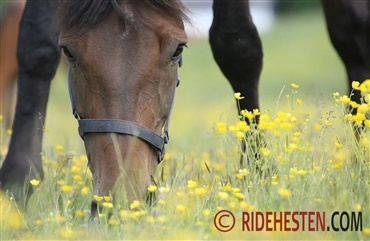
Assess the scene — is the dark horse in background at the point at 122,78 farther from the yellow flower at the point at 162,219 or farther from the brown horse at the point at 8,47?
the brown horse at the point at 8,47

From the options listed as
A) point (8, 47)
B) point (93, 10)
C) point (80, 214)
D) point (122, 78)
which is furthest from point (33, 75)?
point (8, 47)

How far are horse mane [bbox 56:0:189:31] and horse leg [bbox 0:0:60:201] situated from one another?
120 cm

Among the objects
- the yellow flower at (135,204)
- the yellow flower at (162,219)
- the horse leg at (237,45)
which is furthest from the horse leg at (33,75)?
the yellow flower at (162,219)

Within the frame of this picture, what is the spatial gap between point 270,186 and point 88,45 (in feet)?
3.51

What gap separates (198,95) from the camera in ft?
57.5

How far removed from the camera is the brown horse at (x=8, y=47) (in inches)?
440

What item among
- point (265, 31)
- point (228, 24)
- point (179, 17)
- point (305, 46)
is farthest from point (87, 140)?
point (265, 31)

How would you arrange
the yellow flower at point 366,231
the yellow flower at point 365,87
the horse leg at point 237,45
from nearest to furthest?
the yellow flower at point 366,231 → the yellow flower at point 365,87 → the horse leg at point 237,45

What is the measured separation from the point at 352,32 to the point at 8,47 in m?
6.66

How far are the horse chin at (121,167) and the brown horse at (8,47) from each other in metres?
7.37

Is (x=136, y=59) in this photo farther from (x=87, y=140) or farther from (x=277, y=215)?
(x=277, y=215)

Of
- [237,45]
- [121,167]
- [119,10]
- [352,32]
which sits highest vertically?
[352,32]

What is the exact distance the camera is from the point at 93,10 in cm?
400

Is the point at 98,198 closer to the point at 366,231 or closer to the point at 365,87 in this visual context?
the point at 366,231
